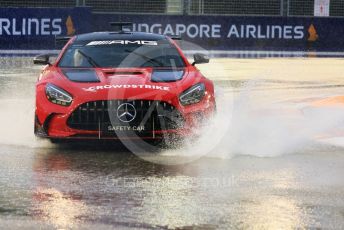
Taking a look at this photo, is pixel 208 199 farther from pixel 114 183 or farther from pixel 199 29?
pixel 199 29

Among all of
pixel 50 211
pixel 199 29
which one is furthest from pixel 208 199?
pixel 199 29

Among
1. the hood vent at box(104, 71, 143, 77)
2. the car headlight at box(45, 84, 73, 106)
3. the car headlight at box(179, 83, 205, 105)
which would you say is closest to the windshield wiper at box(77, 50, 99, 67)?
the hood vent at box(104, 71, 143, 77)

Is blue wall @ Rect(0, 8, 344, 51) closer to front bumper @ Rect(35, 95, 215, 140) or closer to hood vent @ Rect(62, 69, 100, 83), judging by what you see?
hood vent @ Rect(62, 69, 100, 83)

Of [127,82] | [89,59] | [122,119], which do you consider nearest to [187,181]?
[122,119]

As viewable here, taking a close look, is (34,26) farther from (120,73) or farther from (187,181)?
(187,181)

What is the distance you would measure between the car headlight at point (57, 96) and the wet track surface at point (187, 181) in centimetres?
58

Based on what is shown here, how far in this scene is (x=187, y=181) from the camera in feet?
27.0

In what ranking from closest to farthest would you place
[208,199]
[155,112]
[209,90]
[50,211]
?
[50,211]
[208,199]
[155,112]
[209,90]

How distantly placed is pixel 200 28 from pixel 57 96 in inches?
754

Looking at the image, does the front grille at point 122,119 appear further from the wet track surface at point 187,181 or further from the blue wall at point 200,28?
the blue wall at point 200,28

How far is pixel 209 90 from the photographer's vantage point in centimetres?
→ 1050

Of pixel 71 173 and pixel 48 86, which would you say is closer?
pixel 71 173

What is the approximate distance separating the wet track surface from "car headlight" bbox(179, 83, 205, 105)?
0.54 metres

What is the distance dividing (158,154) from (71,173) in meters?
1.45
